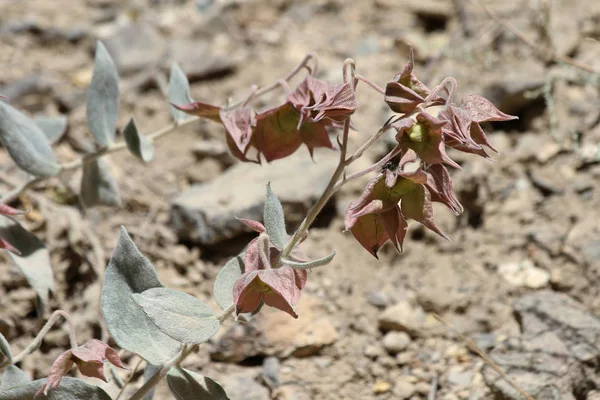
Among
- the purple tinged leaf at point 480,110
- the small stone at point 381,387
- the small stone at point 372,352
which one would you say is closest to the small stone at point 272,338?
the small stone at point 372,352

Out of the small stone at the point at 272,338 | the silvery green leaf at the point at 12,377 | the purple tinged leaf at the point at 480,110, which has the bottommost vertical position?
the small stone at the point at 272,338

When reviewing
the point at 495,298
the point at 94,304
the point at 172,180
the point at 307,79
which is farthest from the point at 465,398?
the point at 172,180

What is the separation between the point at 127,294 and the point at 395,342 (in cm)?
110

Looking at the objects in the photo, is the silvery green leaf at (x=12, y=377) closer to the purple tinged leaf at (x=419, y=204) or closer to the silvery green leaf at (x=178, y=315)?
the silvery green leaf at (x=178, y=315)

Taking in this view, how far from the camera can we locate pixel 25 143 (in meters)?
2.45

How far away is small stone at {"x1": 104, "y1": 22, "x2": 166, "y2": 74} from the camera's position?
4.09 metres

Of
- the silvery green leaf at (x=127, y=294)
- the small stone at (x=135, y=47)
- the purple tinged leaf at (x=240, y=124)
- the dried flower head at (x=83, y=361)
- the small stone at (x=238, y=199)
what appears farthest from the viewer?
the small stone at (x=135, y=47)

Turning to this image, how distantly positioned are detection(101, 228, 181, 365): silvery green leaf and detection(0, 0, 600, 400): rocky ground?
1.86 feet

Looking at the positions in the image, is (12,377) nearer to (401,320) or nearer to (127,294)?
(127,294)

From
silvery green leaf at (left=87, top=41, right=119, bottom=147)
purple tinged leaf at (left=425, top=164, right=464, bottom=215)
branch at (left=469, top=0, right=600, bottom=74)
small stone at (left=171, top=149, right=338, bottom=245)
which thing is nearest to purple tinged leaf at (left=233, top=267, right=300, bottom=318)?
purple tinged leaf at (left=425, top=164, right=464, bottom=215)

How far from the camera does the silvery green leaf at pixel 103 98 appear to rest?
249cm

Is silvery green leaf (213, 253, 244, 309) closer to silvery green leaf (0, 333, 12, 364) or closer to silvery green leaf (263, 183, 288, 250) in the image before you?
silvery green leaf (263, 183, 288, 250)

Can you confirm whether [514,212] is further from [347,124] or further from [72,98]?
[72,98]

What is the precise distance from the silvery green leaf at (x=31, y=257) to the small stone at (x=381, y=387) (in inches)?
44.2
